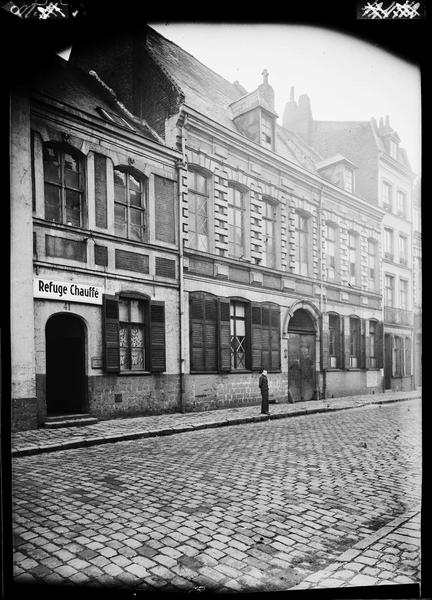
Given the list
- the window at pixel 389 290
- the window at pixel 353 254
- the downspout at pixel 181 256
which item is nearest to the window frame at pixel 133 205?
the downspout at pixel 181 256

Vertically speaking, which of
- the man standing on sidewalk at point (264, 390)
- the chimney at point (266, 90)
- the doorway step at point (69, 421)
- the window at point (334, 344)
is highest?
the chimney at point (266, 90)

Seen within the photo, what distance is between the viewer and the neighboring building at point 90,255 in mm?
4031

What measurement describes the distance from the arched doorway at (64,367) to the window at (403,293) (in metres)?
3.89

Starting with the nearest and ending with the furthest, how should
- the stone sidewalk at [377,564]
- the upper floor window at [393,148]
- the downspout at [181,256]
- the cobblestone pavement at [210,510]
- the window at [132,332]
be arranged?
the stone sidewalk at [377,564] → the cobblestone pavement at [210,510] → the upper floor window at [393,148] → the downspout at [181,256] → the window at [132,332]

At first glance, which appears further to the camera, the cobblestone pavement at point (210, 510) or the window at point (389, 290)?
the window at point (389, 290)

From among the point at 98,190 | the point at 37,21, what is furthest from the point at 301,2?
the point at 98,190

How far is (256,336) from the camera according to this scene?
645cm

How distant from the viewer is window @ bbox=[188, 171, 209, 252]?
6.04m

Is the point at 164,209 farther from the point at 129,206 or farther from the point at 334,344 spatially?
the point at 334,344

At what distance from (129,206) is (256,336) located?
2.73 meters

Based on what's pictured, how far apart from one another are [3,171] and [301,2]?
232 centimetres

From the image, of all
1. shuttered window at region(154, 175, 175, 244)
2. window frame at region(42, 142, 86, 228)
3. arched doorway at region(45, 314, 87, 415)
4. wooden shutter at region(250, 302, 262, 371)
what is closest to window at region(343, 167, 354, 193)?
wooden shutter at region(250, 302, 262, 371)

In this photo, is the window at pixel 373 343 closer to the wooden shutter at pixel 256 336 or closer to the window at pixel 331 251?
the window at pixel 331 251

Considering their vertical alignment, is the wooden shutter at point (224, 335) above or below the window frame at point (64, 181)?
below
